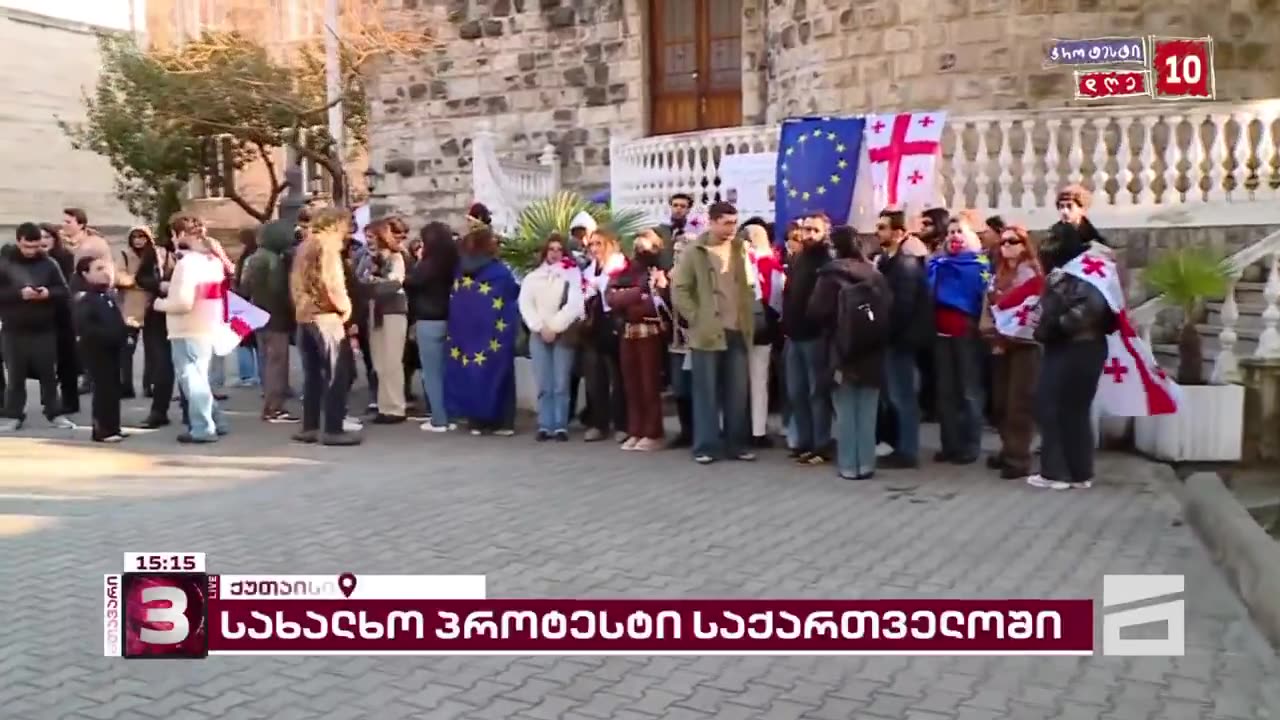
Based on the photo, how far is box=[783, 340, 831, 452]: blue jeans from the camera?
318 inches

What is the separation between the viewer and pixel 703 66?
1666 centimetres

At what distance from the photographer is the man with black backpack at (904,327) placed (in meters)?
7.73

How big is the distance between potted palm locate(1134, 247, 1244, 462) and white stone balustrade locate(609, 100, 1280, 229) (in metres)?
2.48

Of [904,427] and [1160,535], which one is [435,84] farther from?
[1160,535]

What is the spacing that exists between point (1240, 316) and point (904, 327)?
10.8 ft

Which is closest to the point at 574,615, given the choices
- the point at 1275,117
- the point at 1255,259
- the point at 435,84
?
the point at 1255,259

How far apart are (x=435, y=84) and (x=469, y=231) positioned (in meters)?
9.78

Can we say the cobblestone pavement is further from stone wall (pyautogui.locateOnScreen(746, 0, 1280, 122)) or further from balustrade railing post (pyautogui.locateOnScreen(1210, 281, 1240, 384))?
stone wall (pyautogui.locateOnScreen(746, 0, 1280, 122))

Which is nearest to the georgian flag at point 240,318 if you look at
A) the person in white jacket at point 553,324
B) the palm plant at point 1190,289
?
the person in white jacket at point 553,324

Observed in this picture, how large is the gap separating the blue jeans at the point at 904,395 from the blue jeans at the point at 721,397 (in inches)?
39.9

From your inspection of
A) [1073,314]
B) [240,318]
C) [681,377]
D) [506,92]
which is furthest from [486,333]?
[506,92]

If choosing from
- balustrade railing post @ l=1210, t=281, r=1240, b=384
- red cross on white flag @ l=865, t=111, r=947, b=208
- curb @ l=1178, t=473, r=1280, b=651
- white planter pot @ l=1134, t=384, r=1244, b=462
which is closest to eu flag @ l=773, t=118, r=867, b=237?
red cross on white flag @ l=865, t=111, r=947, b=208

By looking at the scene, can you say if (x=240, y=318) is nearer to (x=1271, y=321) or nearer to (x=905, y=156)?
(x=905, y=156)

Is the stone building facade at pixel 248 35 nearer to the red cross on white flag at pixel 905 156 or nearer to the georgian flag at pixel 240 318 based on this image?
the georgian flag at pixel 240 318
